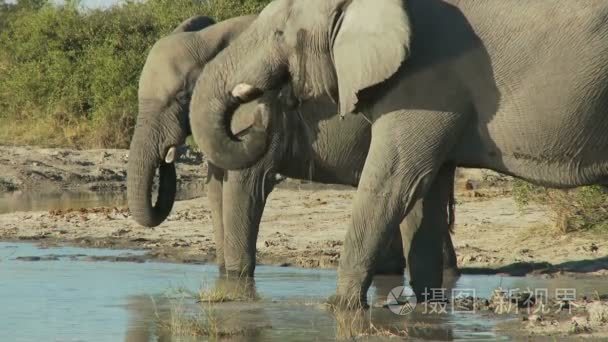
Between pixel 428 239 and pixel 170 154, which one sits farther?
pixel 170 154

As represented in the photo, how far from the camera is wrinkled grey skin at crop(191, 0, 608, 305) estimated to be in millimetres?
9617

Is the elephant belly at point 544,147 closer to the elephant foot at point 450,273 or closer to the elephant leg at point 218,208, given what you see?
the elephant foot at point 450,273

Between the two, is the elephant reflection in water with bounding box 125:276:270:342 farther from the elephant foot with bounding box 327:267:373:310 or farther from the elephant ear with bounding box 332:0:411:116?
the elephant ear with bounding box 332:0:411:116

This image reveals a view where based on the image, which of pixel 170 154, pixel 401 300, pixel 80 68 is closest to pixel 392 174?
pixel 401 300

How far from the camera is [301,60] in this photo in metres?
9.91

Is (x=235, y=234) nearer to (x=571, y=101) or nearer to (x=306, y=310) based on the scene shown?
(x=306, y=310)

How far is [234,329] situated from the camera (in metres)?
9.65

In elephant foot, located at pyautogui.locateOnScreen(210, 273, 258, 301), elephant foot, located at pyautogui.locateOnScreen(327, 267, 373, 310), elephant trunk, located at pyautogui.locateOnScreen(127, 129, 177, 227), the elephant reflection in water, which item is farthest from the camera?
elephant trunk, located at pyautogui.locateOnScreen(127, 129, 177, 227)

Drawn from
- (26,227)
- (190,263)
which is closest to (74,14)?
(26,227)

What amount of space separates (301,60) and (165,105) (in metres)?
3.25

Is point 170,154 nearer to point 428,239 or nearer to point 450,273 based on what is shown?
point 450,273

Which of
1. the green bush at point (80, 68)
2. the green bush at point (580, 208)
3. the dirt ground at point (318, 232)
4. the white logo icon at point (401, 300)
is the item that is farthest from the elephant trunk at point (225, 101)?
the green bush at point (80, 68)

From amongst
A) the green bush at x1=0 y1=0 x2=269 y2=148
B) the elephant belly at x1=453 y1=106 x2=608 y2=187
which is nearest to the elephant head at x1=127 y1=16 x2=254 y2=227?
the elephant belly at x1=453 y1=106 x2=608 y2=187

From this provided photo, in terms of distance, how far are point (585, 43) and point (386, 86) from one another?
1221 mm
